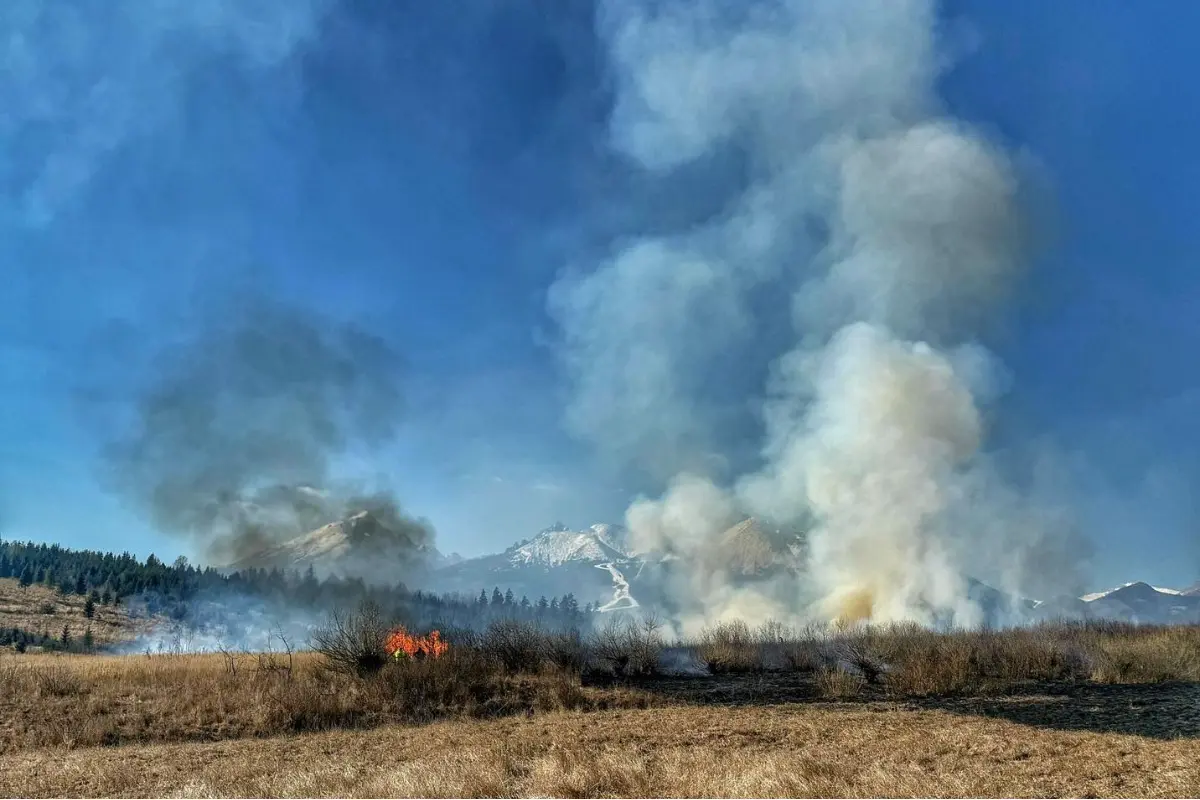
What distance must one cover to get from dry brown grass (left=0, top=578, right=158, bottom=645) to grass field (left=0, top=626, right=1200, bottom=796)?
89.7 meters

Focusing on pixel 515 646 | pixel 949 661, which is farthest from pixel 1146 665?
pixel 515 646

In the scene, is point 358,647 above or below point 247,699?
above

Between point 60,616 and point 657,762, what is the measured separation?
13733cm

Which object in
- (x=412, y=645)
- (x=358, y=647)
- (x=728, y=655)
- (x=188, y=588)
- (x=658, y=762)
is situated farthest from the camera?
(x=188, y=588)

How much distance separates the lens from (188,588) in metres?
155

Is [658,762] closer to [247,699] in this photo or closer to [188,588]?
[247,699]

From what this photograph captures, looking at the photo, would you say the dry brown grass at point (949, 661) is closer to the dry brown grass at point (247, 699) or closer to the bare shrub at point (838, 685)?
the bare shrub at point (838, 685)

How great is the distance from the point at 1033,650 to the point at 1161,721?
21.1 meters

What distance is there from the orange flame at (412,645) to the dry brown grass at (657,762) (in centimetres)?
1149

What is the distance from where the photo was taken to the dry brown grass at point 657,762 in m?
13.7

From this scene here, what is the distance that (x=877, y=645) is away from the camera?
4331cm

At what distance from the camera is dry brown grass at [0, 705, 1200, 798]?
44.9 ft

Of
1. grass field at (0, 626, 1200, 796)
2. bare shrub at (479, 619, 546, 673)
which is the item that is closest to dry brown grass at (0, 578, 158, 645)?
grass field at (0, 626, 1200, 796)

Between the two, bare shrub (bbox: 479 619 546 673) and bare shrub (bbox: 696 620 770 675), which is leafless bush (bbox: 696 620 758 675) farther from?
bare shrub (bbox: 479 619 546 673)
